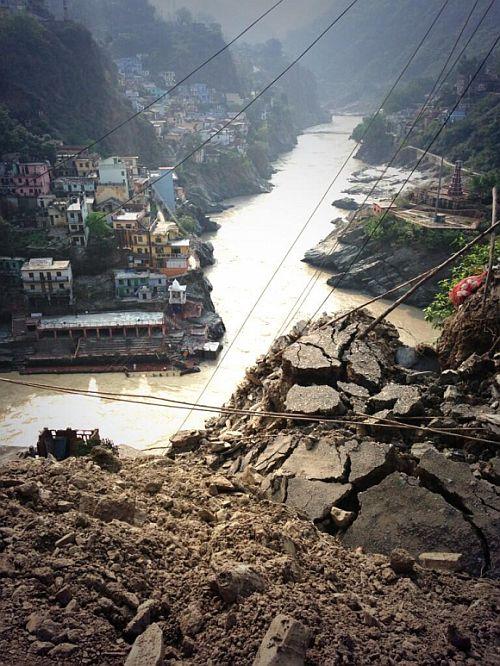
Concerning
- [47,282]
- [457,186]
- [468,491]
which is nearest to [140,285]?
[47,282]

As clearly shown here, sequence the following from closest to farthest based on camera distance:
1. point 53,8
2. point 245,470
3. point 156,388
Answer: point 245,470
point 156,388
point 53,8

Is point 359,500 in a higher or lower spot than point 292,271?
higher

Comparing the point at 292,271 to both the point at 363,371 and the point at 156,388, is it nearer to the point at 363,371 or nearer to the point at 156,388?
the point at 156,388

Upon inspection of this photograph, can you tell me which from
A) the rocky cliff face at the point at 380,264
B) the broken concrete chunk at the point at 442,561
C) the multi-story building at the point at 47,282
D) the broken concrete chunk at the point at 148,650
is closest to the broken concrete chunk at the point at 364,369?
the broken concrete chunk at the point at 442,561

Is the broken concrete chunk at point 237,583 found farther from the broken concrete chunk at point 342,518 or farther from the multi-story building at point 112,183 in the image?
the multi-story building at point 112,183

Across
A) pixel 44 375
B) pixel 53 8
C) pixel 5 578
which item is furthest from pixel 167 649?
pixel 53 8

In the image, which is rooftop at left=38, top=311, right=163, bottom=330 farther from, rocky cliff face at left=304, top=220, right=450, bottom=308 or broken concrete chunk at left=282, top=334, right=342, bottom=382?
broken concrete chunk at left=282, top=334, right=342, bottom=382
